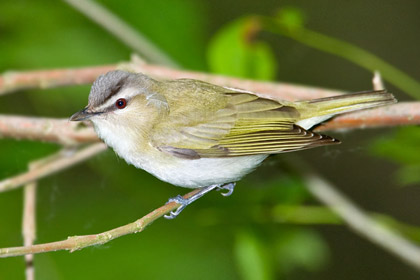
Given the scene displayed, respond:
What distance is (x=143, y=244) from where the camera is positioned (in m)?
5.35

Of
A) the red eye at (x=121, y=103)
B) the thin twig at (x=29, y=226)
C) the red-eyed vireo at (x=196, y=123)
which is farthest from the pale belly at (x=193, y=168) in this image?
the thin twig at (x=29, y=226)

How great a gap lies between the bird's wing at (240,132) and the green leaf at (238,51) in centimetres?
86

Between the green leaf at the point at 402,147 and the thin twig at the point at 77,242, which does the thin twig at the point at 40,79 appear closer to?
the thin twig at the point at 77,242

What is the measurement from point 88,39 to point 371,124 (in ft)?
10.1

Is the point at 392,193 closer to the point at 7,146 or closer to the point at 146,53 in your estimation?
the point at 146,53

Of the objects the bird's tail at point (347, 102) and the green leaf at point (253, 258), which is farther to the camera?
the green leaf at point (253, 258)

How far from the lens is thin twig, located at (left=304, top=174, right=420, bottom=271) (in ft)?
14.0

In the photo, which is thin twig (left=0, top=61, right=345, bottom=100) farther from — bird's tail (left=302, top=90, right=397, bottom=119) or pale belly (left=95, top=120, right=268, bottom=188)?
pale belly (left=95, top=120, right=268, bottom=188)

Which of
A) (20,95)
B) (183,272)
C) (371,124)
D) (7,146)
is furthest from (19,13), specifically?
(371,124)

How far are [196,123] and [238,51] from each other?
3.82 feet

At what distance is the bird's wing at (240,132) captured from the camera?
3.46 m

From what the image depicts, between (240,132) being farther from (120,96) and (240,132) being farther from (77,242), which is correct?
(77,242)

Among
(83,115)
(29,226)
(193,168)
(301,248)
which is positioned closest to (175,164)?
(193,168)

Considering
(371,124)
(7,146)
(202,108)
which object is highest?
(7,146)
